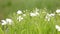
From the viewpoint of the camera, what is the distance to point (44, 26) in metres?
3.56

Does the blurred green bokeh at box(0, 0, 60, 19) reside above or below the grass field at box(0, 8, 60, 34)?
above

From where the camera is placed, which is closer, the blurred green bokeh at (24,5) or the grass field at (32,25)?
the grass field at (32,25)

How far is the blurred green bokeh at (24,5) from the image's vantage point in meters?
7.02

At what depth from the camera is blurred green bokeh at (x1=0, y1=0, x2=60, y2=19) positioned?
7.02m

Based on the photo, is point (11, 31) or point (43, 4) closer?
point (11, 31)

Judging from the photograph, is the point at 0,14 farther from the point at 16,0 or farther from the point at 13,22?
the point at 13,22

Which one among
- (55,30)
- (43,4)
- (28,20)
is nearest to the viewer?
(55,30)

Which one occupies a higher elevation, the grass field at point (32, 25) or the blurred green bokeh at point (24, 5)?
the blurred green bokeh at point (24, 5)

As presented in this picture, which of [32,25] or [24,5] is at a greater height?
[24,5]

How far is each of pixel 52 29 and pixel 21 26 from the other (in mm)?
452

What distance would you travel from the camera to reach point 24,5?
23.9ft

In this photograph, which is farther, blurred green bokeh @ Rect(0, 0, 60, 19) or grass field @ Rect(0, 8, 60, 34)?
blurred green bokeh @ Rect(0, 0, 60, 19)

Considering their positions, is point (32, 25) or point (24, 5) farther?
point (24, 5)

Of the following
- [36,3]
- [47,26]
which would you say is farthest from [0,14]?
[47,26]
